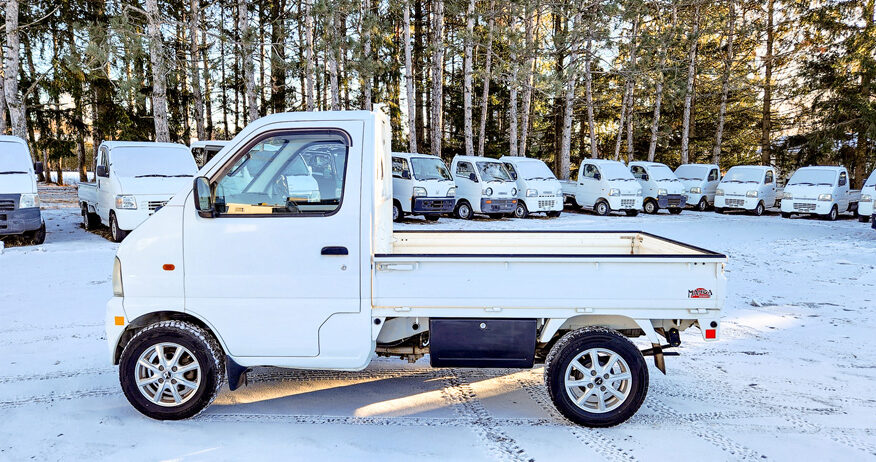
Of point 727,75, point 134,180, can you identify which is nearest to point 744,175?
point 727,75

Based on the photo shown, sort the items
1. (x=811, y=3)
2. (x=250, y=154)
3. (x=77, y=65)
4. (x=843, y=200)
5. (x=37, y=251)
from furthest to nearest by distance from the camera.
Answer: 1. (x=811, y=3)
2. (x=843, y=200)
3. (x=77, y=65)
4. (x=37, y=251)
5. (x=250, y=154)

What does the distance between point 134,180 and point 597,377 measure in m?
11.0

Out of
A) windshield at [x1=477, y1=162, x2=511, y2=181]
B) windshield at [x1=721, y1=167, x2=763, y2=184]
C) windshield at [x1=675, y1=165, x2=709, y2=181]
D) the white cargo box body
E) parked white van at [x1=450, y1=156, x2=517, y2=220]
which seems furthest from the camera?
windshield at [x1=675, y1=165, x2=709, y2=181]

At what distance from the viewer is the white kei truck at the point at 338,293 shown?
145 inches

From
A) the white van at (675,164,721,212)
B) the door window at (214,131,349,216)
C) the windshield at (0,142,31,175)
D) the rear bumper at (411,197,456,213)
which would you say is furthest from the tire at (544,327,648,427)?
the white van at (675,164,721,212)

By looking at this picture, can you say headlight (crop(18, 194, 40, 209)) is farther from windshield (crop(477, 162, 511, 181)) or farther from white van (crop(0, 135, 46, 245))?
windshield (crop(477, 162, 511, 181))

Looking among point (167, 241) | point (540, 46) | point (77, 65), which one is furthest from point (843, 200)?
point (77, 65)

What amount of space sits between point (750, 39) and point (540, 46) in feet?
48.2

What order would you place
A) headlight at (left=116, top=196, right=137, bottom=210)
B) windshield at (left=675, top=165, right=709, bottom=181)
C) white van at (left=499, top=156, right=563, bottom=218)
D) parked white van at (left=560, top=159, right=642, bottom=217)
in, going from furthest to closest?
windshield at (left=675, top=165, right=709, bottom=181) → parked white van at (left=560, top=159, right=642, bottom=217) → white van at (left=499, top=156, right=563, bottom=218) → headlight at (left=116, top=196, right=137, bottom=210)

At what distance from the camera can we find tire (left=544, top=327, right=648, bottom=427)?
149 inches

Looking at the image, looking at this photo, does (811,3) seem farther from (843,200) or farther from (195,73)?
(195,73)

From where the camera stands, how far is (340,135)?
12.6ft

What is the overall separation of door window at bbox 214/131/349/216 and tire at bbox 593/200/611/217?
1709 cm

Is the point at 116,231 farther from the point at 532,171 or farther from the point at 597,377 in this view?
the point at 532,171
